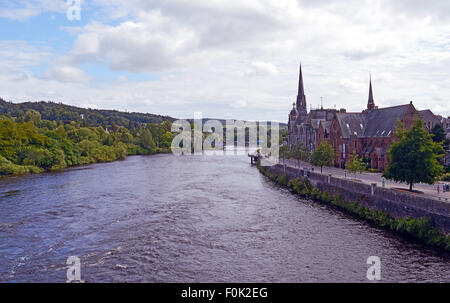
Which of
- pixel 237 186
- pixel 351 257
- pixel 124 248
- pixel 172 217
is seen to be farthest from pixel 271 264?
pixel 237 186

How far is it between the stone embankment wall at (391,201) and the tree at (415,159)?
2.43 meters

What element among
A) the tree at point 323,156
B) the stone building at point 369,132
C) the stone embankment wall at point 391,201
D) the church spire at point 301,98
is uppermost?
the church spire at point 301,98

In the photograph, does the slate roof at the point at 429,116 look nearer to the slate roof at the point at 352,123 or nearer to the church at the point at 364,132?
the church at the point at 364,132

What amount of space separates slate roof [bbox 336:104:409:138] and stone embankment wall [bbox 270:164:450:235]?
19.7 metres

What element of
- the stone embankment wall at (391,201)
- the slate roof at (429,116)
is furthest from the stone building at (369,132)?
the stone embankment wall at (391,201)

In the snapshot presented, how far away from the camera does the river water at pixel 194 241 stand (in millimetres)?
21969

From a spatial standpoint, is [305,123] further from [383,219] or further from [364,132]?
[383,219]

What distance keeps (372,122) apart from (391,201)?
35680 millimetres

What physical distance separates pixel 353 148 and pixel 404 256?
4149 cm

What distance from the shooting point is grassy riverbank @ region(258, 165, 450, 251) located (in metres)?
25.7

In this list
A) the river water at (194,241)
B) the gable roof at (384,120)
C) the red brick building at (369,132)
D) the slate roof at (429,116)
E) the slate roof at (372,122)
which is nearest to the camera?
the river water at (194,241)

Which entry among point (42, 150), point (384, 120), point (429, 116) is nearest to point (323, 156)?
point (384, 120)

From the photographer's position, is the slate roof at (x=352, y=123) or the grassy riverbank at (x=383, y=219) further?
the slate roof at (x=352, y=123)
